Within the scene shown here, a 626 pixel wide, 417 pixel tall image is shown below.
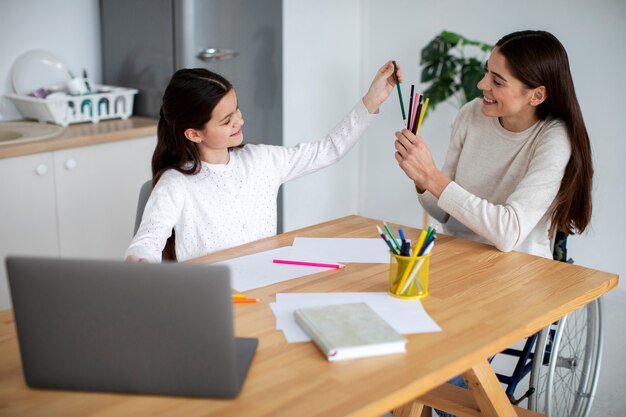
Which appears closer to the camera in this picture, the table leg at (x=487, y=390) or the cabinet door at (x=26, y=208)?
the table leg at (x=487, y=390)

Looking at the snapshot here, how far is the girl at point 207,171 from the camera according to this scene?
2.08 metres

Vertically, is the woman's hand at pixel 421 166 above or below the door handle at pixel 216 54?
below

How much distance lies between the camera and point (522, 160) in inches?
86.5

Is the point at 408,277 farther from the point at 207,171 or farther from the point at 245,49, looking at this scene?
the point at 245,49

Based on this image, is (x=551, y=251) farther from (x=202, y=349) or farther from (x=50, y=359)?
(x=50, y=359)

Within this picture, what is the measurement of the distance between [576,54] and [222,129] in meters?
2.00

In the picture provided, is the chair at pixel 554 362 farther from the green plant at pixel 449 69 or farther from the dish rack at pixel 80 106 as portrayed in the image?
the dish rack at pixel 80 106

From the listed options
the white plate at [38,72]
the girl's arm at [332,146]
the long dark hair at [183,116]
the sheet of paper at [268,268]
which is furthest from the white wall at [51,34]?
the sheet of paper at [268,268]

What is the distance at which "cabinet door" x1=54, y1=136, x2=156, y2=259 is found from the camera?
3.04 meters

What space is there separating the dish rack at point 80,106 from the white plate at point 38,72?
75 millimetres

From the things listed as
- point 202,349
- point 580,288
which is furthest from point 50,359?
point 580,288

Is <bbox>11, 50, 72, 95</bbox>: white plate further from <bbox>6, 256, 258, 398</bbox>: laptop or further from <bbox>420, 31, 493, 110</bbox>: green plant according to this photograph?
<bbox>6, 256, 258, 398</bbox>: laptop

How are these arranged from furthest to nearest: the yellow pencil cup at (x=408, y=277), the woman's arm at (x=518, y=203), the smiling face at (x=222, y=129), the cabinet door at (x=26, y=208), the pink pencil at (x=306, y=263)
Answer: the cabinet door at (x=26, y=208), the smiling face at (x=222, y=129), the woman's arm at (x=518, y=203), the pink pencil at (x=306, y=263), the yellow pencil cup at (x=408, y=277)

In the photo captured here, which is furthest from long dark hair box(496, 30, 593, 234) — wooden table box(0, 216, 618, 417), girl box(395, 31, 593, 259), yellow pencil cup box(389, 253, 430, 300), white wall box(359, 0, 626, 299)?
white wall box(359, 0, 626, 299)
